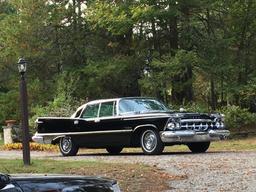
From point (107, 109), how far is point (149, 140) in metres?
1.90

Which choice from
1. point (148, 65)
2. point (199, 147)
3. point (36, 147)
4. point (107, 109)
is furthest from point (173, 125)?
point (148, 65)

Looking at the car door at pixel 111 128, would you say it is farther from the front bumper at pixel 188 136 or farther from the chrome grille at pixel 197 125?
the chrome grille at pixel 197 125

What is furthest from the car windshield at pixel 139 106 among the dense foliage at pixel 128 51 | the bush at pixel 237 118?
the bush at pixel 237 118

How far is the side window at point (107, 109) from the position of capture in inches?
709

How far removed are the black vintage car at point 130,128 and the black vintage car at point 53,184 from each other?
11.4 m

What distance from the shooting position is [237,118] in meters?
28.1

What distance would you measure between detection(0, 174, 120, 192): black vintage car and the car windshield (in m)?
12.7

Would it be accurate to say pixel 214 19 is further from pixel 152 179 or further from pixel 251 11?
pixel 152 179

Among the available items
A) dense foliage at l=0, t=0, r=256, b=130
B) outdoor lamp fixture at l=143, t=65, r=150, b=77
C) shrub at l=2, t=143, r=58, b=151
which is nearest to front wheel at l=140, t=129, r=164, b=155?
shrub at l=2, t=143, r=58, b=151

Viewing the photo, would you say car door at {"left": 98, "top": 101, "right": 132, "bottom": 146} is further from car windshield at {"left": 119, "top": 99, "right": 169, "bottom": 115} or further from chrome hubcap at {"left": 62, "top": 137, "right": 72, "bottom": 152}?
chrome hubcap at {"left": 62, "top": 137, "right": 72, "bottom": 152}

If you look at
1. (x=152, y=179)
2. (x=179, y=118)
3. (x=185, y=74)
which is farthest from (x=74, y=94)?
(x=152, y=179)

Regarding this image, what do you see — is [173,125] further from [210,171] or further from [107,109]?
[210,171]

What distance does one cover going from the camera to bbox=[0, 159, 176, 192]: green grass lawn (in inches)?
435

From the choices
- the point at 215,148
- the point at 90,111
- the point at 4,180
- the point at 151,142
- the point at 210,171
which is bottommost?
the point at 215,148
